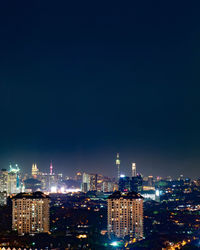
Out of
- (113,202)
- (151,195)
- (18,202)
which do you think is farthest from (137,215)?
(151,195)

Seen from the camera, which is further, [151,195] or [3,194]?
[151,195]

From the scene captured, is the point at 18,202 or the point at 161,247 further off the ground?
the point at 18,202

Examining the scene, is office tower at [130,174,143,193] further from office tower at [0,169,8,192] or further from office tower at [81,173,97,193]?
office tower at [0,169,8,192]

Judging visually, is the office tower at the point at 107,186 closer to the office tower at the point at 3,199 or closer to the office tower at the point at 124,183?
the office tower at the point at 124,183

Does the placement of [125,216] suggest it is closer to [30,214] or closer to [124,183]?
[30,214]

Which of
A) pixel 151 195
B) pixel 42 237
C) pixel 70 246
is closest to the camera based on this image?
pixel 70 246

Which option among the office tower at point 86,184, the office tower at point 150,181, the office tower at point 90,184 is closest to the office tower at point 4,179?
the office tower at point 86,184

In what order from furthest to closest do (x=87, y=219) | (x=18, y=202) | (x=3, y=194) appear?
(x=3, y=194) < (x=87, y=219) < (x=18, y=202)

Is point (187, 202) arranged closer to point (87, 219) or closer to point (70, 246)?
point (87, 219)
